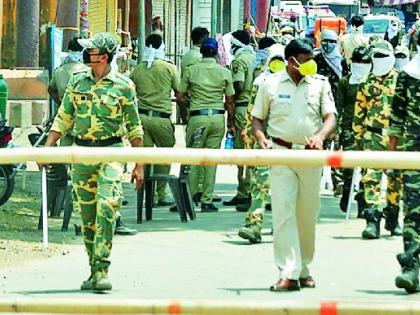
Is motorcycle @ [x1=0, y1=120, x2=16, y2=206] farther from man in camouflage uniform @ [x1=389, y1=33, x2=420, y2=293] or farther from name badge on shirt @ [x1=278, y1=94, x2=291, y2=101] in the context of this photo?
man in camouflage uniform @ [x1=389, y1=33, x2=420, y2=293]

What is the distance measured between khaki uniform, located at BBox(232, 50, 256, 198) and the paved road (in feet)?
5.59

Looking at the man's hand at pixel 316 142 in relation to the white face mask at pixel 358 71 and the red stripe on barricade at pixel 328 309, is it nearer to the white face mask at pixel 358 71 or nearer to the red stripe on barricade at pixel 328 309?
the red stripe on barricade at pixel 328 309

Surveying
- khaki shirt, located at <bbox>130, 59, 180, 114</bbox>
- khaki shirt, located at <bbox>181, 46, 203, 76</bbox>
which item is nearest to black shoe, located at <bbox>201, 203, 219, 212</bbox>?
khaki shirt, located at <bbox>130, 59, 180, 114</bbox>

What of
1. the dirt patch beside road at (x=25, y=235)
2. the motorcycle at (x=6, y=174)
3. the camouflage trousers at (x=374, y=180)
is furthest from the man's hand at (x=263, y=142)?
the motorcycle at (x=6, y=174)

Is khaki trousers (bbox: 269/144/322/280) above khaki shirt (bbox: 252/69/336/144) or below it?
below

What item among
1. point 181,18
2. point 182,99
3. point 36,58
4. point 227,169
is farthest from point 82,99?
point 181,18

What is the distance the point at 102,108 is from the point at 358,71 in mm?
6533

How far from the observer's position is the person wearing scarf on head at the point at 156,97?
17.0 meters

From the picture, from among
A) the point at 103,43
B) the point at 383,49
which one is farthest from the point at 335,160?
the point at 383,49

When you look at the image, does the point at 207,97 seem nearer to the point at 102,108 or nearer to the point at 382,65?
the point at 382,65

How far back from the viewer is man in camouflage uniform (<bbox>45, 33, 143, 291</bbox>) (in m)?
11.1

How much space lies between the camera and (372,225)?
14992 millimetres

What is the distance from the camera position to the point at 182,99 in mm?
17688

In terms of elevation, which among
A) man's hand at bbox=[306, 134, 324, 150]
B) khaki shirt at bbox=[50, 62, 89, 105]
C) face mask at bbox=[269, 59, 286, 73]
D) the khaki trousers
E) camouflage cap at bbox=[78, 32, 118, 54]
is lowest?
the khaki trousers
